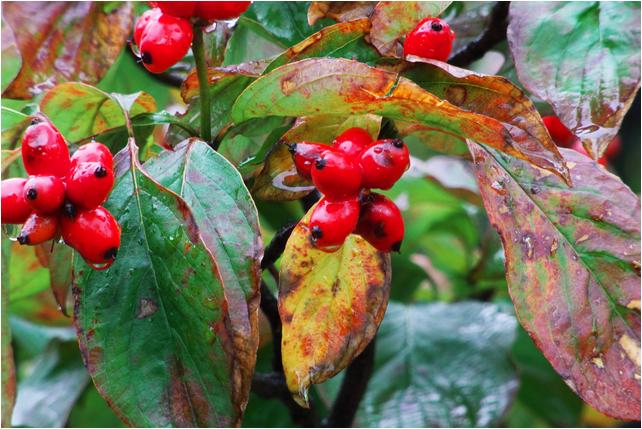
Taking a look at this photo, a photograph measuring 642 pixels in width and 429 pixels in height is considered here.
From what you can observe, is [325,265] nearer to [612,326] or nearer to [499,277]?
[612,326]

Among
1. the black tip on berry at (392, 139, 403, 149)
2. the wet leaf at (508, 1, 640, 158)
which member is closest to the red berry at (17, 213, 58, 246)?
the black tip on berry at (392, 139, 403, 149)

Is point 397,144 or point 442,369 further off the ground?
point 397,144

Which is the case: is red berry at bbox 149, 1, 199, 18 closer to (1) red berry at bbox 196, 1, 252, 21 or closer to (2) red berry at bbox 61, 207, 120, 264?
(1) red berry at bbox 196, 1, 252, 21

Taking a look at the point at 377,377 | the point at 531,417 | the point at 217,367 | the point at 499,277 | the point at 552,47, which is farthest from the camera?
the point at 531,417

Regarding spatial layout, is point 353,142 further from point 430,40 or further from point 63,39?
point 63,39

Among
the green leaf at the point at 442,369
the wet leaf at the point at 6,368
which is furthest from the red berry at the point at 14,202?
the green leaf at the point at 442,369

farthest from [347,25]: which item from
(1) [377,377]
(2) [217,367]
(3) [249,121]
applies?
(1) [377,377]

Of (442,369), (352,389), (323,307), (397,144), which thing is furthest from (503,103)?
(442,369)
